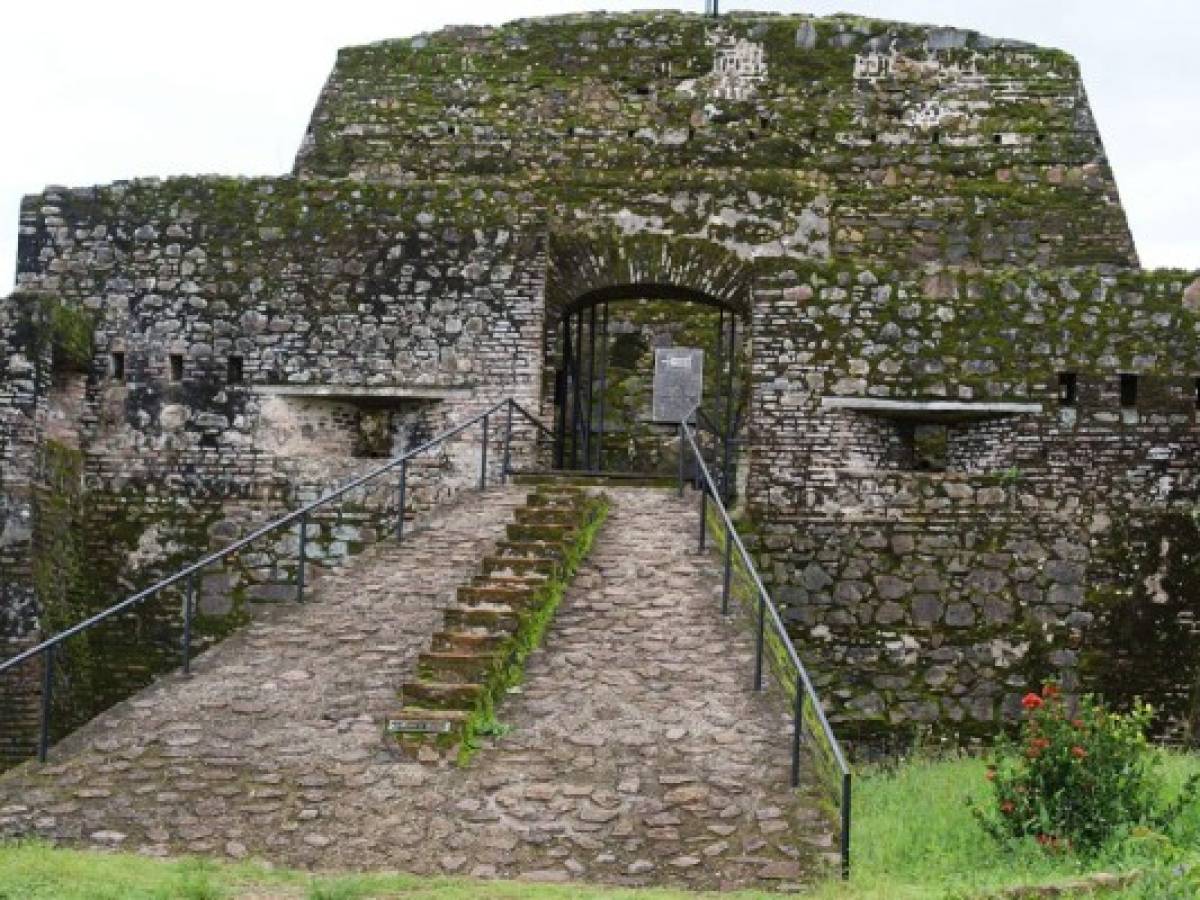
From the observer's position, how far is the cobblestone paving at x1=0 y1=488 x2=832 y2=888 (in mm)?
8461

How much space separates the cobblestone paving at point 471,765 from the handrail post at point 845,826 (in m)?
0.15

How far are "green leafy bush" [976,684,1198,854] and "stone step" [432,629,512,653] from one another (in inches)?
125

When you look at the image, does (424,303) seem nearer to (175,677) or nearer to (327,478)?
(327,478)

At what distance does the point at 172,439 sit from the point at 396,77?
17.5 ft

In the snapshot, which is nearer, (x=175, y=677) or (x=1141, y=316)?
(x=175, y=677)

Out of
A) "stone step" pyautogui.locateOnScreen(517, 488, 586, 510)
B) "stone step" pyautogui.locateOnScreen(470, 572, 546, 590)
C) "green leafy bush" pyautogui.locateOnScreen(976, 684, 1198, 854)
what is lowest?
"green leafy bush" pyautogui.locateOnScreen(976, 684, 1198, 854)

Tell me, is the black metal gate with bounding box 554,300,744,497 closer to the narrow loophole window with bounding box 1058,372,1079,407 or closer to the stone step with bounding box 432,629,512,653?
the narrow loophole window with bounding box 1058,372,1079,407

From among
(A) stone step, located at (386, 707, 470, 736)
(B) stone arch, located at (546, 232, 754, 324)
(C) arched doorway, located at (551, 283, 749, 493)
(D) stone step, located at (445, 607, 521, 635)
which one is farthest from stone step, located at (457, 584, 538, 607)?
(C) arched doorway, located at (551, 283, 749, 493)

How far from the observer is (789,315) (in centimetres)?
1441

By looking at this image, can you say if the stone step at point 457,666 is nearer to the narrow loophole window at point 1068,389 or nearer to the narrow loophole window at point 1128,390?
the narrow loophole window at point 1068,389

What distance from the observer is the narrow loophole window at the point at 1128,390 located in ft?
46.3

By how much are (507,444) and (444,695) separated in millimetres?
5036

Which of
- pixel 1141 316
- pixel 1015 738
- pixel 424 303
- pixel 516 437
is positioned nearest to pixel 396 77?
pixel 424 303

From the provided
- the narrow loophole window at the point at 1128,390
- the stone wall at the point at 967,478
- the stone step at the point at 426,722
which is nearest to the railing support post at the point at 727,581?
the stone step at the point at 426,722
